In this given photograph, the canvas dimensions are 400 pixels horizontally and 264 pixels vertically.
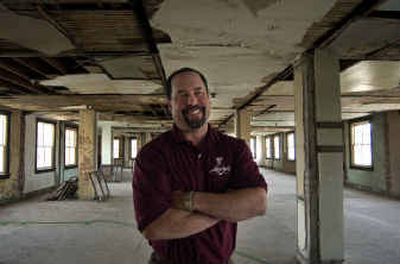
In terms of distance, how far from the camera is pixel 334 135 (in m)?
4.11

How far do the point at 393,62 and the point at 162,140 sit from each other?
4.24 meters

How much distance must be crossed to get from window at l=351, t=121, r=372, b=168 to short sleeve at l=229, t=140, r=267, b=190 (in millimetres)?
10412

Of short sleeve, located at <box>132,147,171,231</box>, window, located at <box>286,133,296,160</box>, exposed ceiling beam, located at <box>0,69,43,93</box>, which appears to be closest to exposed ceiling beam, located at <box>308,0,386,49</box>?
short sleeve, located at <box>132,147,171,231</box>

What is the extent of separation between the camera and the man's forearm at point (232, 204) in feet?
4.72

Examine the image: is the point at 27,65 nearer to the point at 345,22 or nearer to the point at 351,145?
the point at 345,22

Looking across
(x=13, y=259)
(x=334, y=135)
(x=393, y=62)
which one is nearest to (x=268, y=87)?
(x=393, y=62)

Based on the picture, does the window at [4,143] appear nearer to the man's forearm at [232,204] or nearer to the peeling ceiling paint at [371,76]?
the peeling ceiling paint at [371,76]

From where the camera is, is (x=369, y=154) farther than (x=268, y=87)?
Yes

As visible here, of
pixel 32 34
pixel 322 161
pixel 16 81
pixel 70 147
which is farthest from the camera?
pixel 70 147

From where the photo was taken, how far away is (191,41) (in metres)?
3.81

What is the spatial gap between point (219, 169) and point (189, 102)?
11.3 inches

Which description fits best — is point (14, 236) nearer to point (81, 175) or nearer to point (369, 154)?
point (81, 175)

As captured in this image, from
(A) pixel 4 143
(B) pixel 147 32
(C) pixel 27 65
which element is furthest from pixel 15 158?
(B) pixel 147 32

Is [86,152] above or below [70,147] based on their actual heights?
below
